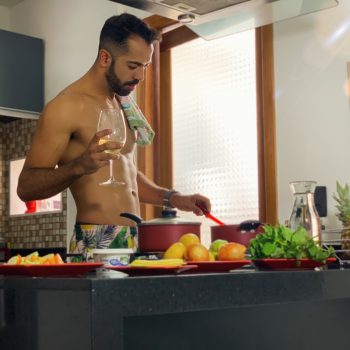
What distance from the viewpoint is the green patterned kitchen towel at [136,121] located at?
278 centimetres

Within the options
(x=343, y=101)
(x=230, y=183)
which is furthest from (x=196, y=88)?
(x=343, y=101)

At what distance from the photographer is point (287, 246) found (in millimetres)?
1502

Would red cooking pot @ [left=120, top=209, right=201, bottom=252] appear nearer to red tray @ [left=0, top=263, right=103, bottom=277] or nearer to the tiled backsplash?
red tray @ [left=0, top=263, right=103, bottom=277]

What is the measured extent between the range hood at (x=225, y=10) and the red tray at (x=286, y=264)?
1217 mm

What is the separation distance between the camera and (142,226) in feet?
5.19

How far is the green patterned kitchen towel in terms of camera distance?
2781 millimetres

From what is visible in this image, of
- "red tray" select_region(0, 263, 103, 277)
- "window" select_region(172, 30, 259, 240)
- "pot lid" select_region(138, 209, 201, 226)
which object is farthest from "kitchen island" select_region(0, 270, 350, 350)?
"window" select_region(172, 30, 259, 240)

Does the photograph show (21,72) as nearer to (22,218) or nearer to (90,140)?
(22,218)

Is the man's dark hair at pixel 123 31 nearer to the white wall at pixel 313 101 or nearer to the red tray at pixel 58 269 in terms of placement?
the white wall at pixel 313 101

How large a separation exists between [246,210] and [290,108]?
573mm

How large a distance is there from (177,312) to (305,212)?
0.57 m

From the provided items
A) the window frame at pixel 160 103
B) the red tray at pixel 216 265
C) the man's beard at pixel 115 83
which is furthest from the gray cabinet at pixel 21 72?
the red tray at pixel 216 265

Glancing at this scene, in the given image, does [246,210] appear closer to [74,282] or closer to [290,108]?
[290,108]

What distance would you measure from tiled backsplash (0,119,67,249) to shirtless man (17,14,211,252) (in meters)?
1.71
